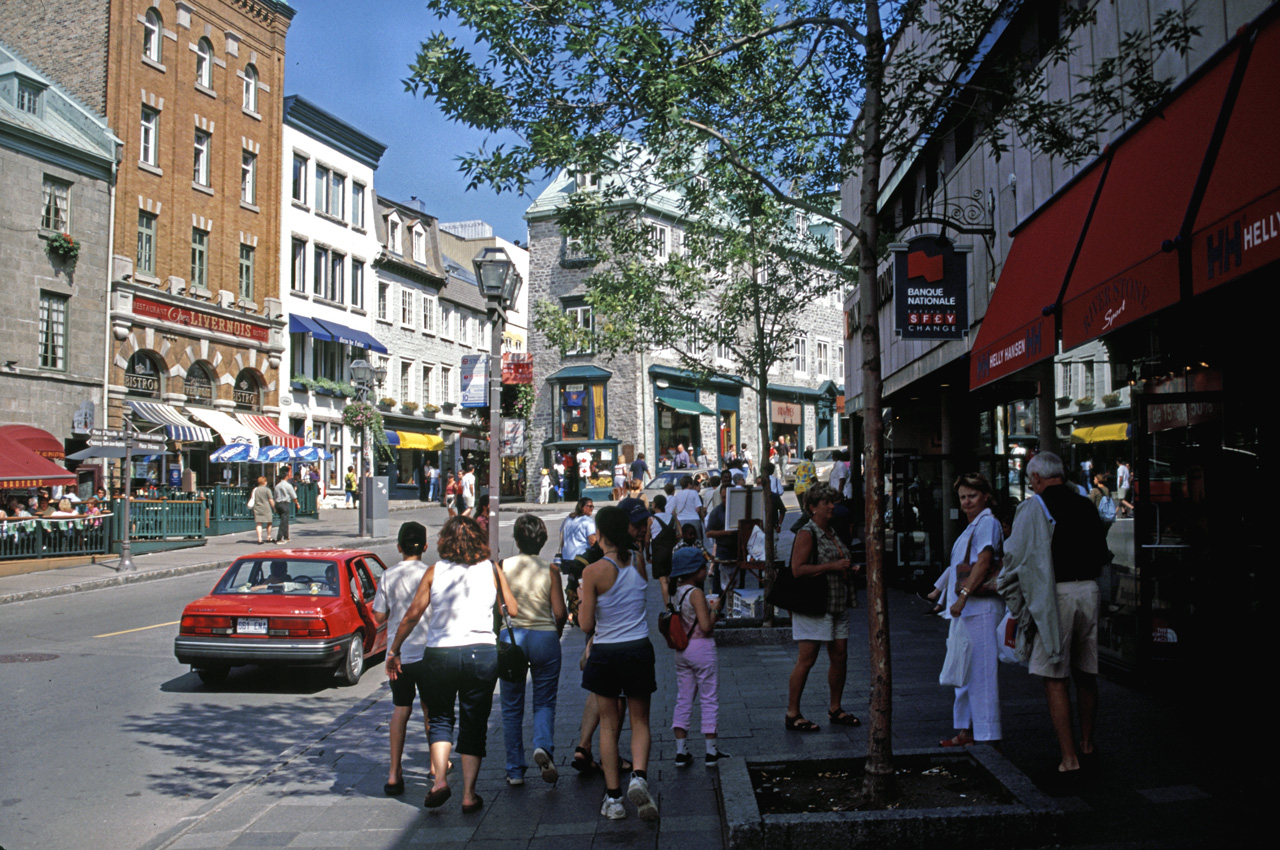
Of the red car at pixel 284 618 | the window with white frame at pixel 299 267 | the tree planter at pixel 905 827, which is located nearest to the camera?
the tree planter at pixel 905 827

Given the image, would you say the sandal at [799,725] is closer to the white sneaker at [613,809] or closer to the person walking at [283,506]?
the white sneaker at [613,809]

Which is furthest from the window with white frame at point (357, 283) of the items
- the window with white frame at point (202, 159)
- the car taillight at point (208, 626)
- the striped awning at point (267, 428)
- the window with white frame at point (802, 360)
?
the car taillight at point (208, 626)

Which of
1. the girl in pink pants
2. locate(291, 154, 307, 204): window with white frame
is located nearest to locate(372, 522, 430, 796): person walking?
the girl in pink pants

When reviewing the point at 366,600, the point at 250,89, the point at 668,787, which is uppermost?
the point at 250,89

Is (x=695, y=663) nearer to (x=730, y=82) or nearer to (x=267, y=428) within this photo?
(x=730, y=82)

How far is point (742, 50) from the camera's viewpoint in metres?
7.74

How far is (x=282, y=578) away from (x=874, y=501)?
23.9ft

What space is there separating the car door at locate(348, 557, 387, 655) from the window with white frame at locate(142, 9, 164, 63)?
28.1m

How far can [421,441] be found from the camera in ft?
151

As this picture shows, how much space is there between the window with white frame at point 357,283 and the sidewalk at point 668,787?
35.8 m

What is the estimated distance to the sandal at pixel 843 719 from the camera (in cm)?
746

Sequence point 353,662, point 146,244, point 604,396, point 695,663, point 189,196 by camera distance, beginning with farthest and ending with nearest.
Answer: point 604,396, point 189,196, point 146,244, point 353,662, point 695,663

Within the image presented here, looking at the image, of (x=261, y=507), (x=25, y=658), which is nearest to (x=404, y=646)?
(x=25, y=658)

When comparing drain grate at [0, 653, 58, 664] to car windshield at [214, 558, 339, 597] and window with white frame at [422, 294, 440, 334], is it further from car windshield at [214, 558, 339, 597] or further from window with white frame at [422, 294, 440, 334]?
window with white frame at [422, 294, 440, 334]
